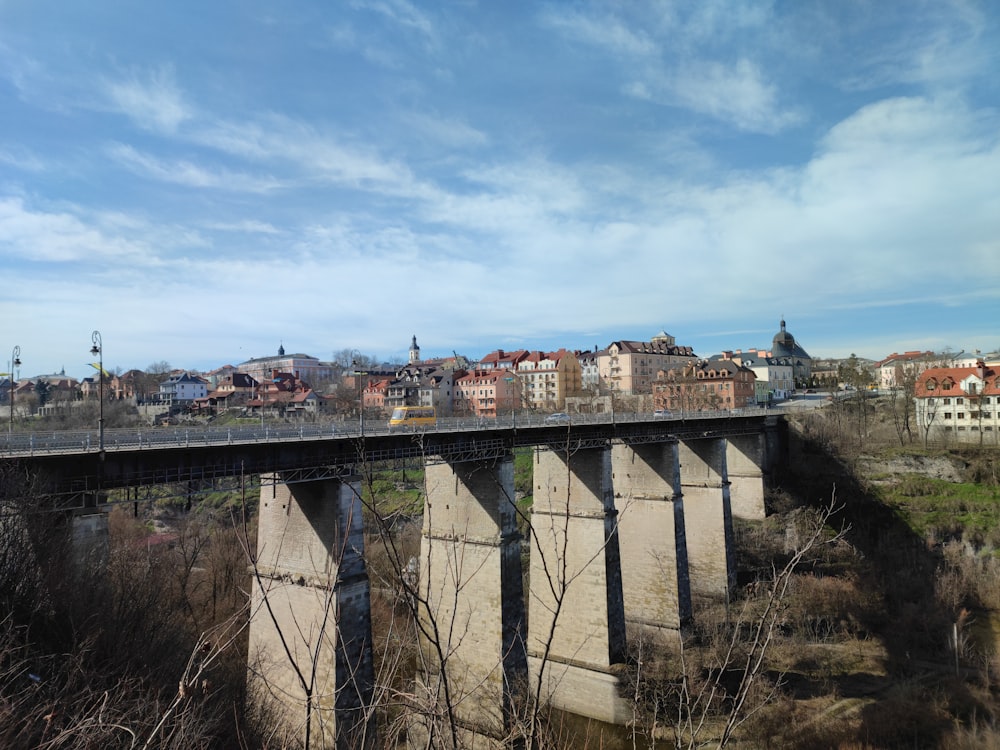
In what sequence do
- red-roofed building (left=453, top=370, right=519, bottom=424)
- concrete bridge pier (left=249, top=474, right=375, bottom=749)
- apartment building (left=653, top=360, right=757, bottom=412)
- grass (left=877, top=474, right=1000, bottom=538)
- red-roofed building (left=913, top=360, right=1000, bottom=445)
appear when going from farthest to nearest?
red-roofed building (left=453, top=370, right=519, bottom=424) → apartment building (left=653, top=360, right=757, bottom=412) → red-roofed building (left=913, top=360, right=1000, bottom=445) → grass (left=877, top=474, right=1000, bottom=538) → concrete bridge pier (left=249, top=474, right=375, bottom=749)

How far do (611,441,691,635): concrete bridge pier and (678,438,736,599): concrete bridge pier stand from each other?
5.07 meters

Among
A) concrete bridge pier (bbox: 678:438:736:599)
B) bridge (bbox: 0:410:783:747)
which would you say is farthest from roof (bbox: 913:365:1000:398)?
bridge (bbox: 0:410:783:747)

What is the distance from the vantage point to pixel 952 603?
31547 millimetres

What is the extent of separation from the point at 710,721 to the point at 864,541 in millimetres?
25740

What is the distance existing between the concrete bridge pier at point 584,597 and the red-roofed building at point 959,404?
4041 centimetres

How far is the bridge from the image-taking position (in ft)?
55.1

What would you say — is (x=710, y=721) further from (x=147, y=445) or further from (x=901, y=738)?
(x=147, y=445)

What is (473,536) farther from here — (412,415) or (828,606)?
(828,606)

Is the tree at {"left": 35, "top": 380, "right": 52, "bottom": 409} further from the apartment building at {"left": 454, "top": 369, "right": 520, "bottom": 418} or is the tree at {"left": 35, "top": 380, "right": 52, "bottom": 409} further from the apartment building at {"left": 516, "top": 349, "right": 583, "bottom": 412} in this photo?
the apartment building at {"left": 516, "top": 349, "right": 583, "bottom": 412}

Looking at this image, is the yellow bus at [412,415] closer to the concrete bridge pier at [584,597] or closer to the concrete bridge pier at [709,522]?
the concrete bridge pier at [584,597]

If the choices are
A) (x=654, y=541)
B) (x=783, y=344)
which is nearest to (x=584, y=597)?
(x=654, y=541)

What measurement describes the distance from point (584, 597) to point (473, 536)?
6.18m

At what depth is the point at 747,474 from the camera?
156ft

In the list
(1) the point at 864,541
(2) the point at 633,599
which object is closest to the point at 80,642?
(2) the point at 633,599
